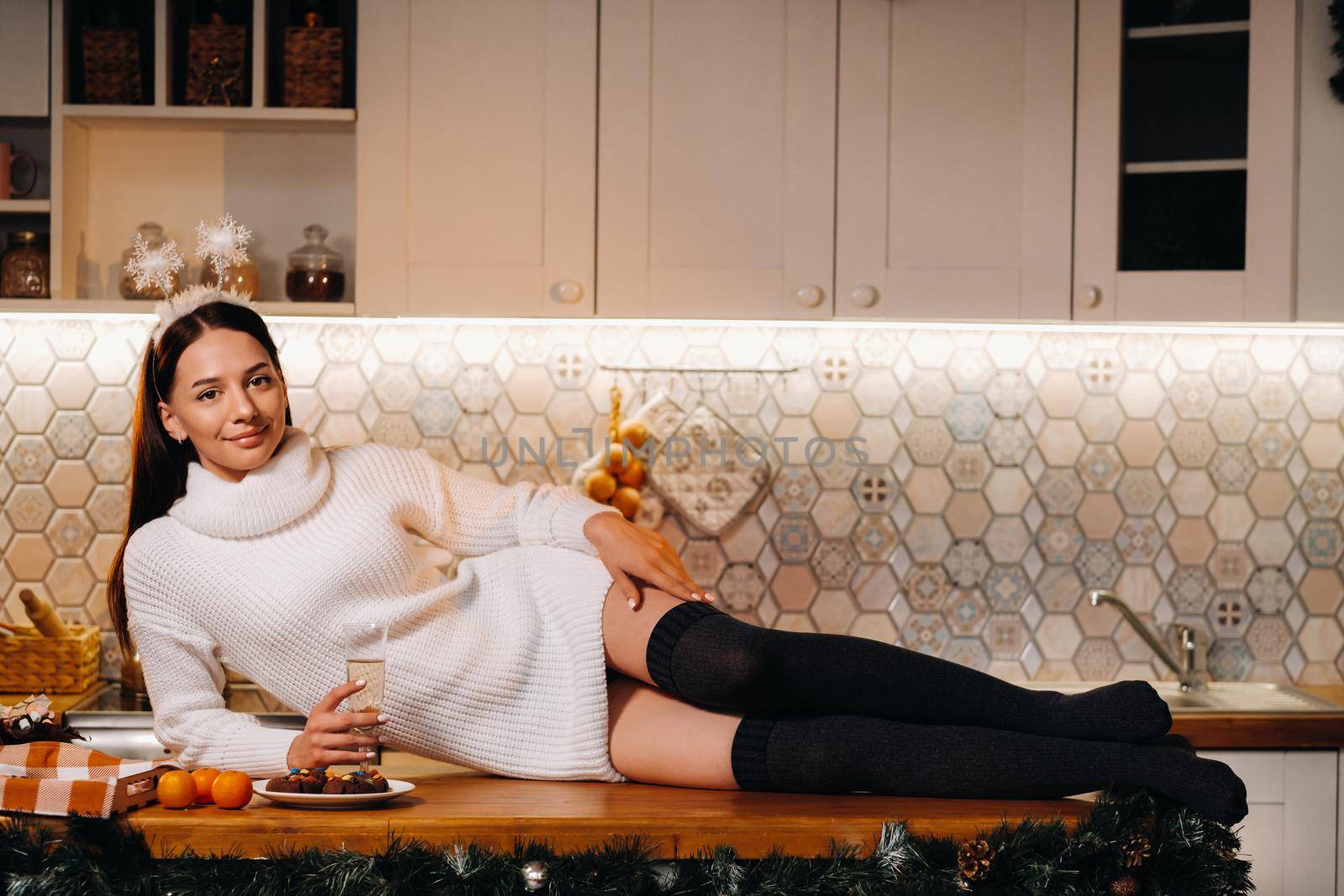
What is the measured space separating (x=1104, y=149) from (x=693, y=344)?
940 millimetres

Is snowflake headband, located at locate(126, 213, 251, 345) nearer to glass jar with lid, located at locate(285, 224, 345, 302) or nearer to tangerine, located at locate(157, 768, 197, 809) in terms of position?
glass jar with lid, located at locate(285, 224, 345, 302)

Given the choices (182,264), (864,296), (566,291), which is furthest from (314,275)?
(864,296)

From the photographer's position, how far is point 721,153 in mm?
2359

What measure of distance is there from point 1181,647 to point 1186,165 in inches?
41.5

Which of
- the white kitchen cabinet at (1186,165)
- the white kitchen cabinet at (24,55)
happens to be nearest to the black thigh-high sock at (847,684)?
the white kitchen cabinet at (1186,165)

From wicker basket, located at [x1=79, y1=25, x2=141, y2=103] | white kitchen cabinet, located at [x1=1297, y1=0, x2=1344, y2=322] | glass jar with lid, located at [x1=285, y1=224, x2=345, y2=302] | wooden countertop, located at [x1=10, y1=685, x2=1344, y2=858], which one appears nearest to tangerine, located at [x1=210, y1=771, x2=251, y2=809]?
wooden countertop, located at [x1=10, y1=685, x2=1344, y2=858]

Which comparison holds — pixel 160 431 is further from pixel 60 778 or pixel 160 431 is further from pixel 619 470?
pixel 619 470

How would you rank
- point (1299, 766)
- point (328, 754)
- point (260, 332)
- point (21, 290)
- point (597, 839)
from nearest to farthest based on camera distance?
point (597, 839), point (328, 754), point (260, 332), point (1299, 766), point (21, 290)

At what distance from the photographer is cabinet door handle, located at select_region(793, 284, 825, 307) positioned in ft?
7.69

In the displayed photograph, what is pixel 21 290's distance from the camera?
94.5 inches

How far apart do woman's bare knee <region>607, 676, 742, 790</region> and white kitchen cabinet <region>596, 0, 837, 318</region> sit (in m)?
0.90

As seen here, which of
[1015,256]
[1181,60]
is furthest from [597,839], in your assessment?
[1181,60]

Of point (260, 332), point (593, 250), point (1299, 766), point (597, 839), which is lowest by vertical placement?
point (1299, 766)

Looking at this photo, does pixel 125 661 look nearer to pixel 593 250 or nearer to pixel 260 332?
pixel 260 332
